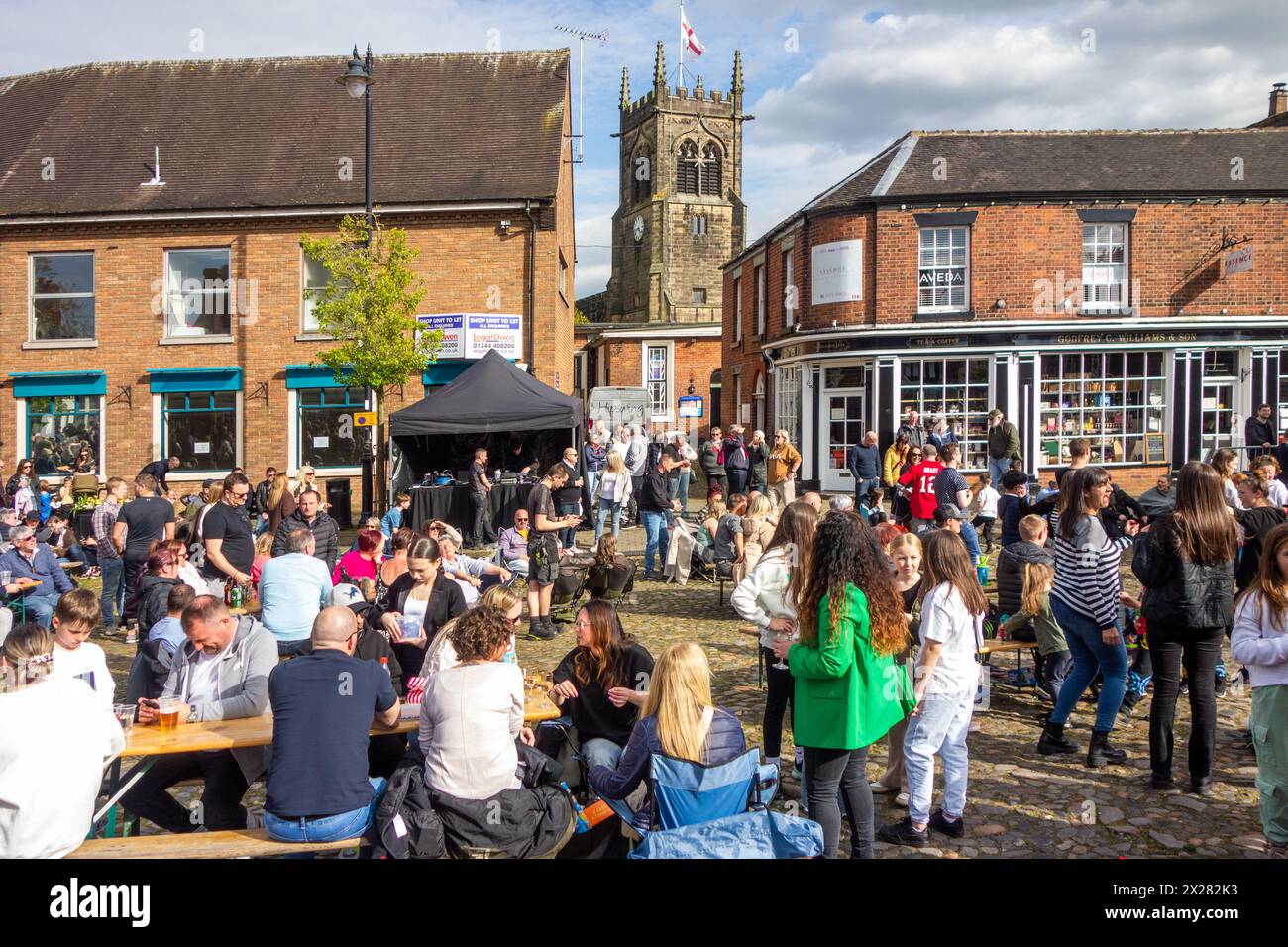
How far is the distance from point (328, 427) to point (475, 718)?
1860cm

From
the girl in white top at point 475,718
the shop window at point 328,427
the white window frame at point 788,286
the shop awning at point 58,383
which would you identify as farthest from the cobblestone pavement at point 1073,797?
the shop awning at point 58,383

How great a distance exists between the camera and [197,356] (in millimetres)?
21672

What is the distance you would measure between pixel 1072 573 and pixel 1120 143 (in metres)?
21.0

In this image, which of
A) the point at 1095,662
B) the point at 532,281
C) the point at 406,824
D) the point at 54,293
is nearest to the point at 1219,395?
the point at 532,281

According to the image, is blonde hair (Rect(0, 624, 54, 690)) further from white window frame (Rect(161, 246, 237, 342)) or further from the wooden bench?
white window frame (Rect(161, 246, 237, 342))

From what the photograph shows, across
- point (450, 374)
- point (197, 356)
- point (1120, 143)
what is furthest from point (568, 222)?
point (1120, 143)

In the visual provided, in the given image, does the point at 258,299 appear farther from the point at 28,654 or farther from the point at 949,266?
the point at 28,654

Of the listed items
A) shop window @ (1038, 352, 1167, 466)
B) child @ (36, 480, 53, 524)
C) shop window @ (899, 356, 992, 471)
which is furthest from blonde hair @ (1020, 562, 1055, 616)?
shop window @ (1038, 352, 1167, 466)

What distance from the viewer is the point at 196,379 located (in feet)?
70.6

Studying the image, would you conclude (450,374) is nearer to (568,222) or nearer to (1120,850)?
(568,222)

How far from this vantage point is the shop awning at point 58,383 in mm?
21562

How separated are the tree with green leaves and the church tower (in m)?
40.2

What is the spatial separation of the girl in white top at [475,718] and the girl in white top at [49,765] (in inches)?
54.6

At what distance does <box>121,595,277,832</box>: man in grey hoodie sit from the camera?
498 cm
